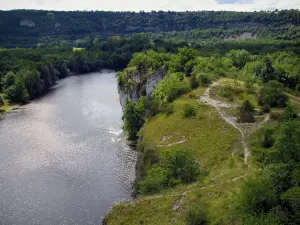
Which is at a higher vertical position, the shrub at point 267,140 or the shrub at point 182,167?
the shrub at point 267,140


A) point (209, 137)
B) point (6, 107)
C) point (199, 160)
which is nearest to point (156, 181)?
point (199, 160)

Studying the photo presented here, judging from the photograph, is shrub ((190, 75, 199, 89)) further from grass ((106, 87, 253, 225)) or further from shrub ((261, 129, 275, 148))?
shrub ((261, 129, 275, 148))

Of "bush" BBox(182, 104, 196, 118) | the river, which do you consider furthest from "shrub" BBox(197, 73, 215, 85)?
the river

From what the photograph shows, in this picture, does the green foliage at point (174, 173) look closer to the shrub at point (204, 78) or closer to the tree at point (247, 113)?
the tree at point (247, 113)

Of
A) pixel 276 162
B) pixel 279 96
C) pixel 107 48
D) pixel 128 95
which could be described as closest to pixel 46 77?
pixel 128 95

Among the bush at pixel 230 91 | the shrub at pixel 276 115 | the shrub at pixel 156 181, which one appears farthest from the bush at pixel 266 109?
the shrub at pixel 156 181

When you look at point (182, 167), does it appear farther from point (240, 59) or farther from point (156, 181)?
point (240, 59)
